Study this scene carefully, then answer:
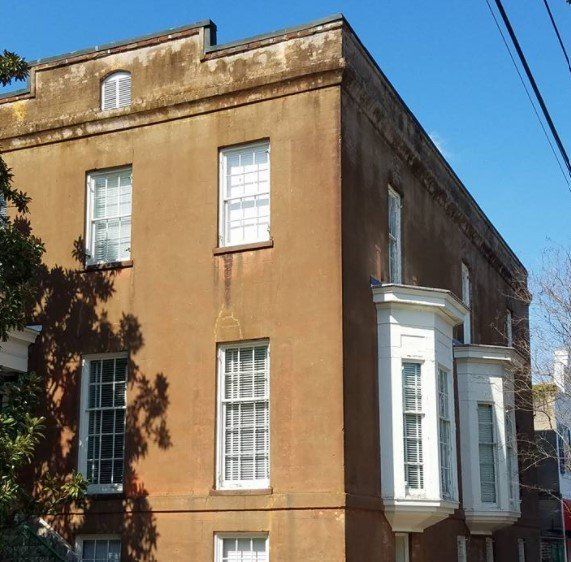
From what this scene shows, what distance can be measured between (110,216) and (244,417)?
4789 mm

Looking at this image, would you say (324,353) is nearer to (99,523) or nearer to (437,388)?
(437,388)

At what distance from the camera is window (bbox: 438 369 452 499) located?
17.9 metres

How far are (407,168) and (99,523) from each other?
362 inches

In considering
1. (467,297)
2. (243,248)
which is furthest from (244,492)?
(467,297)

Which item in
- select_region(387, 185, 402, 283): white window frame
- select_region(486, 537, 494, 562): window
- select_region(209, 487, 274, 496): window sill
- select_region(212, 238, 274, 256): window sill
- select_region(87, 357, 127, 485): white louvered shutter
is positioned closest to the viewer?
select_region(209, 487, 274, 496): window sill

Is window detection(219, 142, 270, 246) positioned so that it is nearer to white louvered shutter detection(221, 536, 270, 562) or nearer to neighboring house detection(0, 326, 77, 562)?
neighboring house detection(0, 326, 77, 562)

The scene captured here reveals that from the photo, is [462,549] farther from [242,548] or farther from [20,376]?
[20,376]

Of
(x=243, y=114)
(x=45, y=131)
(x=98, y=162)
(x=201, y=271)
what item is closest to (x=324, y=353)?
(x=201, y=271)

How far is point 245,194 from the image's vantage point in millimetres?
17516

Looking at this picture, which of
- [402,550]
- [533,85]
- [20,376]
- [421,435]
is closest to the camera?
[533,85]

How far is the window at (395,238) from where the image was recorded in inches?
755

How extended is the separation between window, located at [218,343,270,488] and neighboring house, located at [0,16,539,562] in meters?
0.03

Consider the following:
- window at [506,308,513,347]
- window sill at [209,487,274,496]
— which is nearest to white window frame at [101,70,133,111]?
window sill at [209,487,274,496]

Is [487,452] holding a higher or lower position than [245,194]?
lower
